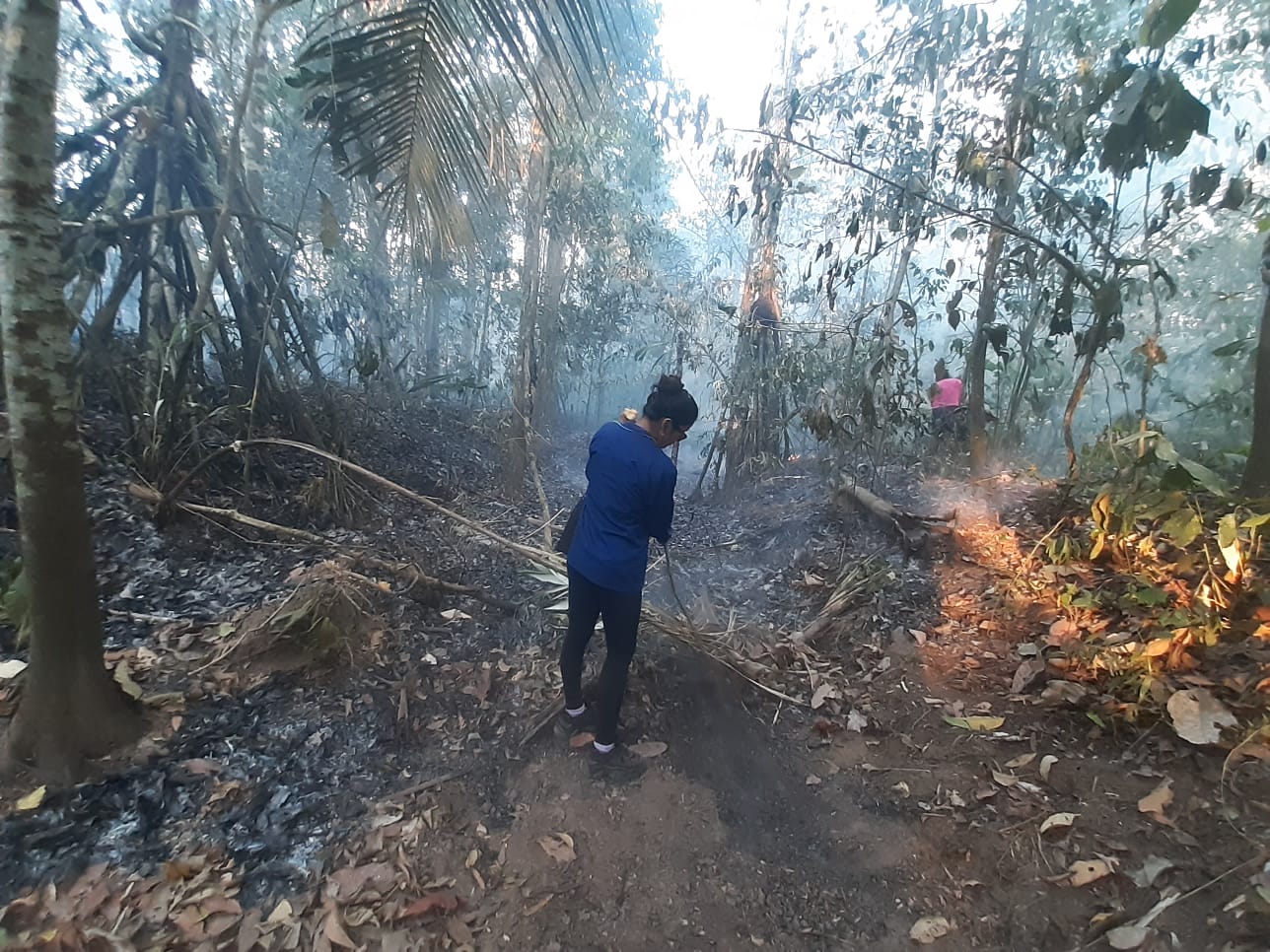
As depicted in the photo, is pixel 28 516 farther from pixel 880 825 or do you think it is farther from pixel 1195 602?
pixel 1195 602

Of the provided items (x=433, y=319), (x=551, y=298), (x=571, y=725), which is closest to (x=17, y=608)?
(x=571, y=725)

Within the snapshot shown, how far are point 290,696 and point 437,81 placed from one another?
110 inches

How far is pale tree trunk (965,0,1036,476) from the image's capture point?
550 centimetres

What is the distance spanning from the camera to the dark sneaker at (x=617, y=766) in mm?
3087

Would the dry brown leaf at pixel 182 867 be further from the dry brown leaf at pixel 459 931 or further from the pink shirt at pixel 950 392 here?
the pink shirt at pixel 950 392

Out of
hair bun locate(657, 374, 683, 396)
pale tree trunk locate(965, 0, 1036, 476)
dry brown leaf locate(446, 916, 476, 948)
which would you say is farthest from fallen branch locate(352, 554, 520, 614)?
pale tree trunk locate(965, 0, 1036, 476)

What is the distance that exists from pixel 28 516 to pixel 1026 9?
7944 millimetres

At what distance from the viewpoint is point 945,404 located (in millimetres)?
7863

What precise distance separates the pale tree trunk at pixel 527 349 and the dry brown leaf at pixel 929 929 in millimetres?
6052

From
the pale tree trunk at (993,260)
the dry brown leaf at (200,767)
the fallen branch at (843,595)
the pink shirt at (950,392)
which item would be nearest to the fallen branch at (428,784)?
the dry brown leaf at (200,767)

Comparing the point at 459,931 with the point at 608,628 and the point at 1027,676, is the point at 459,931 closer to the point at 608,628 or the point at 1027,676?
the point at 608,628

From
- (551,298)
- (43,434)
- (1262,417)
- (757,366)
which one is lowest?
(43,434)

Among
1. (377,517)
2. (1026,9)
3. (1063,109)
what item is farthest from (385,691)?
(1026,9)

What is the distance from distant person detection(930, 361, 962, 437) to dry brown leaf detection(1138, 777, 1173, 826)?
14.8 ft
